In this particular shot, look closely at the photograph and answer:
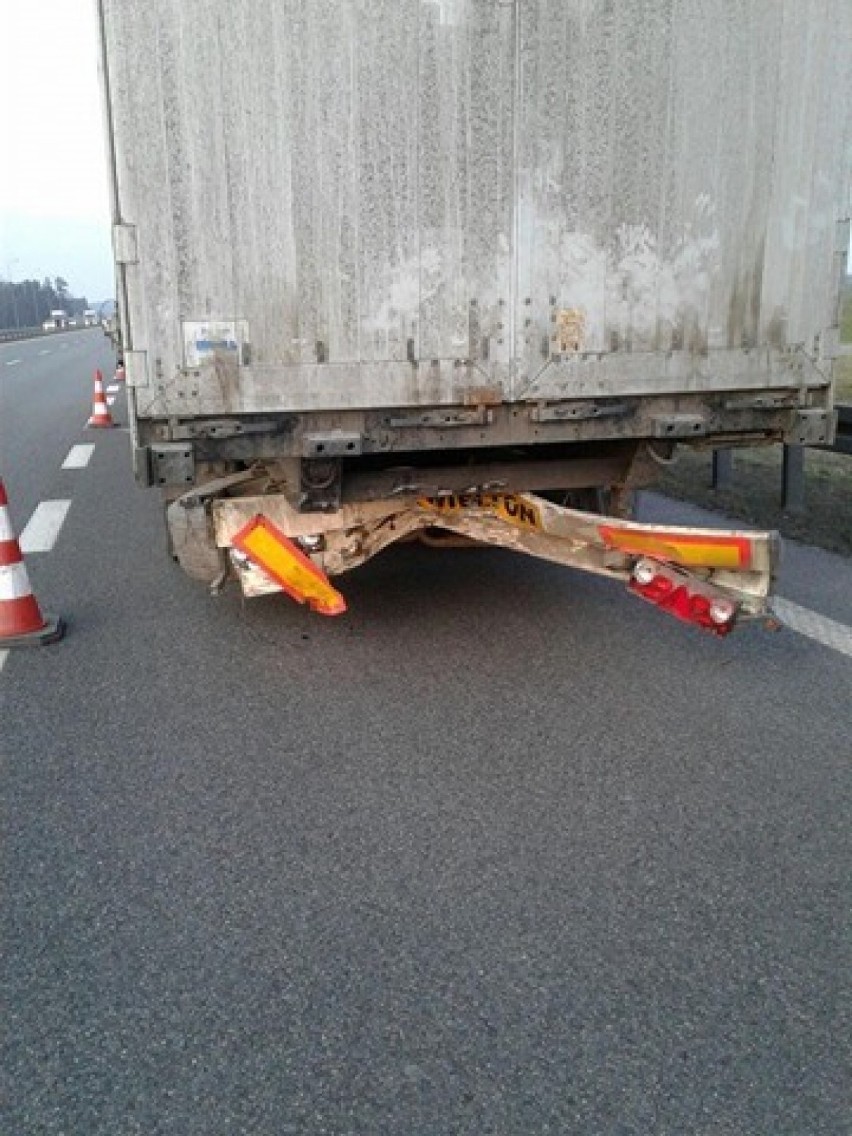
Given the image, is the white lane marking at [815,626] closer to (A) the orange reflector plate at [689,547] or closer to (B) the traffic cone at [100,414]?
(A) the orange reflector plate at [689,547]

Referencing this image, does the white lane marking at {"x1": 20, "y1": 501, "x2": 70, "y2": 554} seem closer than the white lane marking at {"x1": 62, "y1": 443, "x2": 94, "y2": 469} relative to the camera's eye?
Yes

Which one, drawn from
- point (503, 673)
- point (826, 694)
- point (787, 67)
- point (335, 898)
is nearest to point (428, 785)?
point (335, 898)

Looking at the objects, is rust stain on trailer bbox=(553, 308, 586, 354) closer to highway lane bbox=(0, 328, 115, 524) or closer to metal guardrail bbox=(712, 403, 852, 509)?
metal guardrail bbox=(712, 403, 852, 509)

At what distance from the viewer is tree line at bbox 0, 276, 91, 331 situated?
84150mm

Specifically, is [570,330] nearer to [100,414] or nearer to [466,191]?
[466,191]

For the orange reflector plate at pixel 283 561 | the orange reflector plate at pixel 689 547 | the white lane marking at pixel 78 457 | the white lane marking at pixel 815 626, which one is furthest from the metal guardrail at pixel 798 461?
the white lane marking at pixel 78 457

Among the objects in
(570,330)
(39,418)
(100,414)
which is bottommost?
(39,418)

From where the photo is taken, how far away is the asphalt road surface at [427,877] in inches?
93.7

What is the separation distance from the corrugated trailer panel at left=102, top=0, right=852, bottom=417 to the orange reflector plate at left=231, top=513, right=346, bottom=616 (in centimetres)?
71

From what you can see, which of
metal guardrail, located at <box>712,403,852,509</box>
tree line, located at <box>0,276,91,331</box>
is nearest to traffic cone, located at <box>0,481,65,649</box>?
metal guardrail, located at <box>712,403,852,509</box>

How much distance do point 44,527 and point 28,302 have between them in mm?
93694

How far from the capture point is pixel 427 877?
3.19 m

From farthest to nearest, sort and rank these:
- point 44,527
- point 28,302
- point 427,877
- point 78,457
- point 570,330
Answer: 1. point 28,302
2. point 78,457
3. point 44,527
4. point 570,330
5. point 427,877

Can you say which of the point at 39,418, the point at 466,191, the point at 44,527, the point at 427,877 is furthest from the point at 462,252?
the point at 39,418
